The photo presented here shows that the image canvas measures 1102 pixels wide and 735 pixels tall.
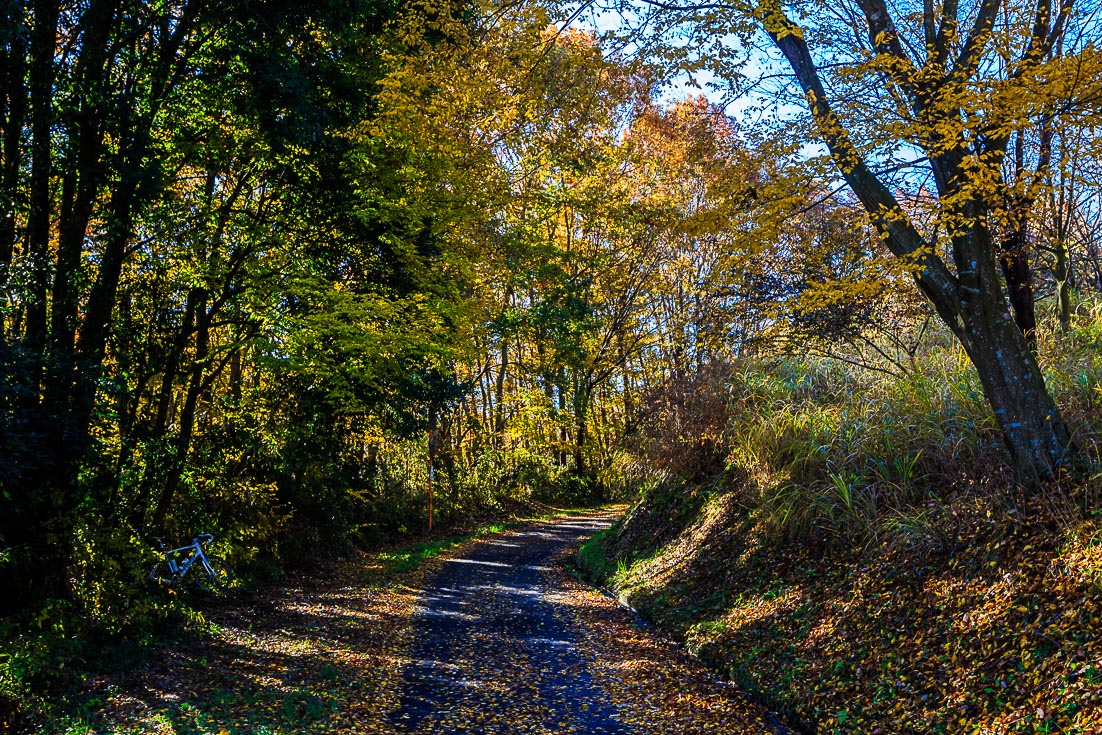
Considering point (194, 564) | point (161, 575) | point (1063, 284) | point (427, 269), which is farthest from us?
point (427, 269)

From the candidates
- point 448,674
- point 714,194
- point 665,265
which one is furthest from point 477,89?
point 665,265

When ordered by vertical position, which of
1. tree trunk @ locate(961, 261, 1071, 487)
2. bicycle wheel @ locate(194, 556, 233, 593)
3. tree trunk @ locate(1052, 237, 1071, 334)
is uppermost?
tree trunk @ locate(1052, 237, 1071, 334)

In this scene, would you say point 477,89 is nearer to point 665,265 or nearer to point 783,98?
point 783,98

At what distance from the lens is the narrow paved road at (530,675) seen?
Answer: 5605 millimetres

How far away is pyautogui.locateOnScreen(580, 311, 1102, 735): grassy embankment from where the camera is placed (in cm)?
453

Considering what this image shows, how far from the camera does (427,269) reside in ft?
38.9

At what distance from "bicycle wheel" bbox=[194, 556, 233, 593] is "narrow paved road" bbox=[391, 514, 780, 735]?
9.13 feet

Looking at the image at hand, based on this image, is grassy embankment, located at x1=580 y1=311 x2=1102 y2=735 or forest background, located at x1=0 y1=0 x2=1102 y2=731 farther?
forest background, located at x1=0 y1=0 x2=1102 y2=731

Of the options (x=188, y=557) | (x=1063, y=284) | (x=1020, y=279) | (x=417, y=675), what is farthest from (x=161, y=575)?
(x=1063, y=284)

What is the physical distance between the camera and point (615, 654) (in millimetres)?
7492

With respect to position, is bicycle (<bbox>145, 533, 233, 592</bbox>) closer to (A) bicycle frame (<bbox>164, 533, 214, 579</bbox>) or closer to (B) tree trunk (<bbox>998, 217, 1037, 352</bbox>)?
(A) bicycle frame (<bbox>164, 533, 214, 579</bbox>)

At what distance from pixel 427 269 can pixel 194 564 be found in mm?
5679

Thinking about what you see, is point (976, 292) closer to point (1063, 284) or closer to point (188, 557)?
point (1063, 284)

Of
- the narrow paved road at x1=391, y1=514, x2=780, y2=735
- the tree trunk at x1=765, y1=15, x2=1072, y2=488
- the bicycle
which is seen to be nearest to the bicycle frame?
the bicycle
